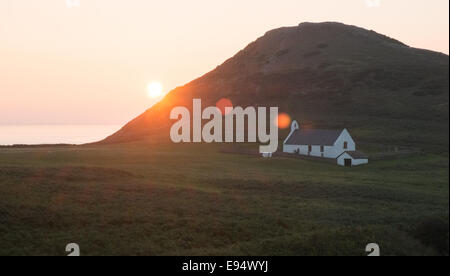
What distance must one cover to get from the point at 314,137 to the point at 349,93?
231 feet

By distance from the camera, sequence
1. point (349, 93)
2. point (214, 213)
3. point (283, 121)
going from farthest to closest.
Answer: point (349, 93) < point (283, 121) < point (214, 213)

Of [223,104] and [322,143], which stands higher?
[223,104]

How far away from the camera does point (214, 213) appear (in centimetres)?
3042

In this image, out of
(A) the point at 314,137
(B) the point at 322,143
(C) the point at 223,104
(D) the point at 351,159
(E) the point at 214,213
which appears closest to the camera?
(E) the point at 214,213

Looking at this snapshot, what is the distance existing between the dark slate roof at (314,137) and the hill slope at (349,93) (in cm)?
1429

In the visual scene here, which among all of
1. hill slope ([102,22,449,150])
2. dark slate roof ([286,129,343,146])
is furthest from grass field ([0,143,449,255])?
hill slope ([102,22,449,150])

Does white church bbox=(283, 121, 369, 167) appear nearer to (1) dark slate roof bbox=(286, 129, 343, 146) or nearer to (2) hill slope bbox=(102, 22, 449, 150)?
(1) dark slate roof bbox=(286, 129, 343, 146)

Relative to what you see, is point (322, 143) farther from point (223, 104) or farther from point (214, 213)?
point (223, 104)

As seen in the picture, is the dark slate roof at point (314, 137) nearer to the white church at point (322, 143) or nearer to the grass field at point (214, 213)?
the white church at point (322, 143)

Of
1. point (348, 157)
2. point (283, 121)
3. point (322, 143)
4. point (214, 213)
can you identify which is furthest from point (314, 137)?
point (214, 213)

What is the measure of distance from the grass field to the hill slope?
44.0 m

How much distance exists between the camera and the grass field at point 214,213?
77.0 ft

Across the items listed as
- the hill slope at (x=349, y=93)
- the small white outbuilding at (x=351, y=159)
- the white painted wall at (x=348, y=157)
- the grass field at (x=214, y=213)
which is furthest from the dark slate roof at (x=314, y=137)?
the grass field at (x=214, y=213)
